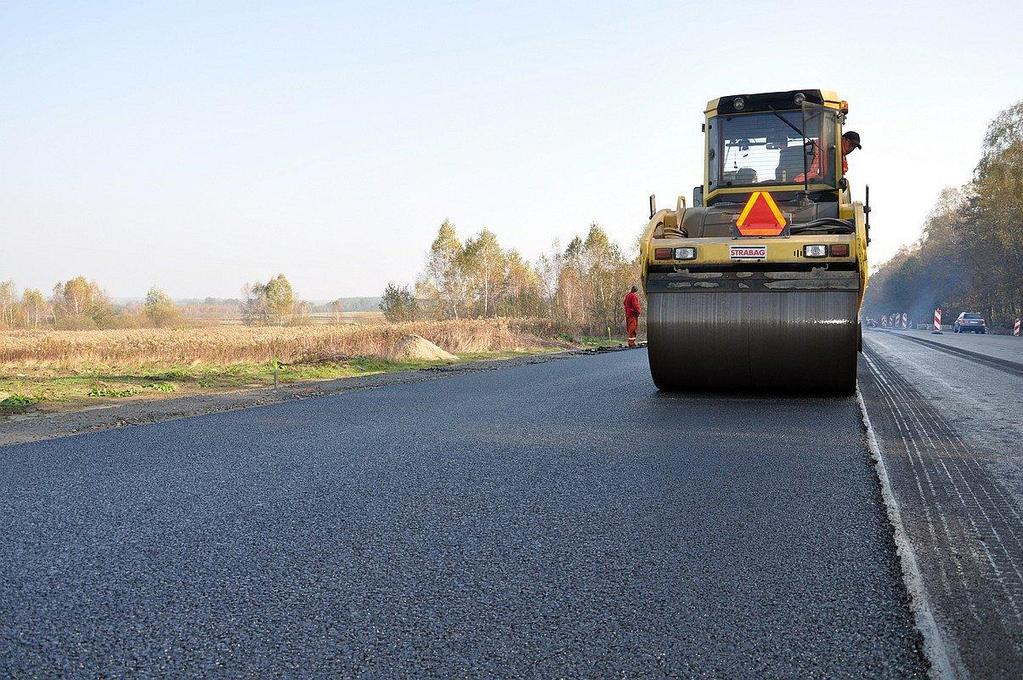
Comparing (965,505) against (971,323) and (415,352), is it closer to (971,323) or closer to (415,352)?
(415,352)

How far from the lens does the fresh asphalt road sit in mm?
2545

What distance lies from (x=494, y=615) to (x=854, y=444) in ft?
15.0

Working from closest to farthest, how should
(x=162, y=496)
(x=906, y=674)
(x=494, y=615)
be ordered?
(x=906, y=674), (x=494, y=615), (x=162, y=496)

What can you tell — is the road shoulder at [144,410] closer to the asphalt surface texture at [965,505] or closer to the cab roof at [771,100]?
the cab roof at [771,100]

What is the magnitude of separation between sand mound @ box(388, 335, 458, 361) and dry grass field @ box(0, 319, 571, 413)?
1.09 feet

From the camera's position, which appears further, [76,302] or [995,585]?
[76,302]

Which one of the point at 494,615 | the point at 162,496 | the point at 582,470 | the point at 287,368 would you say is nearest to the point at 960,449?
the point at 582,470

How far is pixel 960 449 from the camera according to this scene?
6.38 m

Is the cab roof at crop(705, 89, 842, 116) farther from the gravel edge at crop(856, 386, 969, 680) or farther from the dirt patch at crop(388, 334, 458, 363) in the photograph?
the dirt patch at crop(388, 334, 458, 363)

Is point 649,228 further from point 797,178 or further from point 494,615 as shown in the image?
point 494,615

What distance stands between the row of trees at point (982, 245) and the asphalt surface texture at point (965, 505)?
43055mm

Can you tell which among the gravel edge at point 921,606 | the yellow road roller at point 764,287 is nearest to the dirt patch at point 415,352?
the yellow road roller at point 764,287

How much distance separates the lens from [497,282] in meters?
75.6

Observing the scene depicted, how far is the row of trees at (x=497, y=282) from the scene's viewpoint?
169ft
